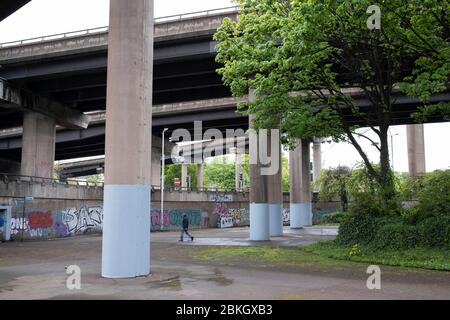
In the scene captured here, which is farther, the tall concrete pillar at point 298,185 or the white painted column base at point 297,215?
the tall concrete pillar at point 298,185

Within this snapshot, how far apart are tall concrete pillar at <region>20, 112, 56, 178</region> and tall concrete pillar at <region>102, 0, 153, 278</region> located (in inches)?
1102

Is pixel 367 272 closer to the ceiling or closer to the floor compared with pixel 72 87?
closer to the floor

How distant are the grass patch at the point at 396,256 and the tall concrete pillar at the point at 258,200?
8.35 m

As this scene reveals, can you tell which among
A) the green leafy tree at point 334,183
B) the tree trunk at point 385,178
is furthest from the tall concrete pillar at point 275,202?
the green leafy tree at point 334,183

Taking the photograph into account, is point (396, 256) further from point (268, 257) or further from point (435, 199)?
point (268, 257)

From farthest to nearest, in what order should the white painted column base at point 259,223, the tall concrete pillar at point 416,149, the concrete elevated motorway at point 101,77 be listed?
1. the tall concrete pillar at point 416,149
2. the concrete elevated motorway at point 101,77
3. the white painted column base at point 259,223

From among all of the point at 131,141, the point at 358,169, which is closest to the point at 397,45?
the point at 131,141

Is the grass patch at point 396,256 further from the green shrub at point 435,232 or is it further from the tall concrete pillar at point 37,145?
the tall concrete pillar at point 37,145

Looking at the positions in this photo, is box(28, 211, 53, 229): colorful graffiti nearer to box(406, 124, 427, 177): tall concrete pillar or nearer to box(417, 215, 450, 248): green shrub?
box(417, 215, 450, 248): green shrub

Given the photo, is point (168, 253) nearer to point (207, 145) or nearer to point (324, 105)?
point (324, 105)

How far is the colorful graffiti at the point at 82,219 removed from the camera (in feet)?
117

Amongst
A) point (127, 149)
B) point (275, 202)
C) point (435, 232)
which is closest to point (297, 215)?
point (275, 202)
